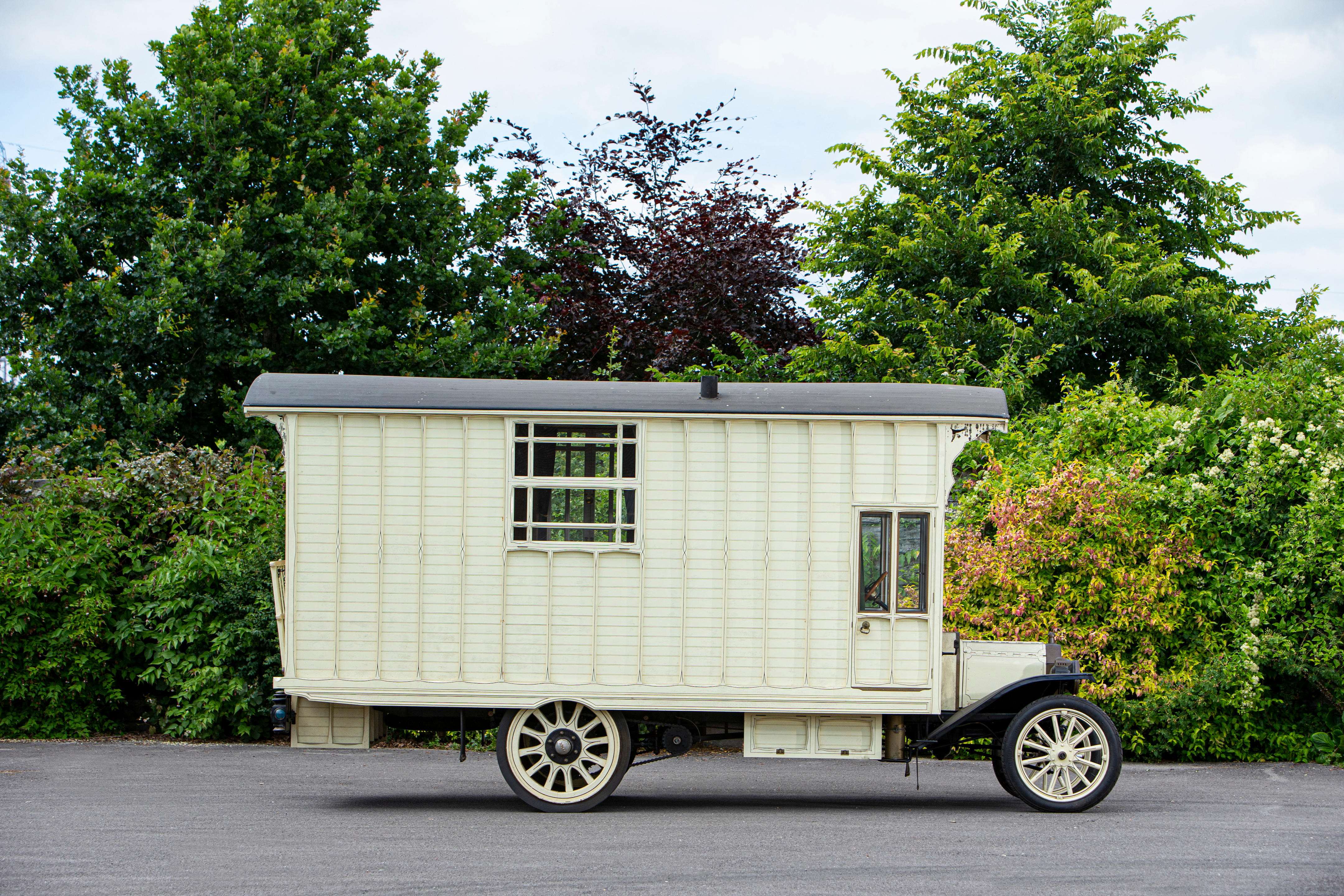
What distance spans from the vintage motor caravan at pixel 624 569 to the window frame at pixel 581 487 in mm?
14

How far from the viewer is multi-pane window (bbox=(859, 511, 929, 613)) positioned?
7902 millimetres

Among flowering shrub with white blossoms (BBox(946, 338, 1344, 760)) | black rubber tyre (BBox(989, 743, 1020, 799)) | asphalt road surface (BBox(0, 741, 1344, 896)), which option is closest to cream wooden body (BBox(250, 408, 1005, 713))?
black rubber tyre (BBox(989, 743, 1020, 799))

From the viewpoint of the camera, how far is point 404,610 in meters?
7.98

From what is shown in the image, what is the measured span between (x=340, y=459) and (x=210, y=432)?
30.9 ft

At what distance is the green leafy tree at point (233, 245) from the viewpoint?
15336mm

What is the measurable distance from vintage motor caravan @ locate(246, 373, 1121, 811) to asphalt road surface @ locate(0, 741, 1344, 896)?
567mm

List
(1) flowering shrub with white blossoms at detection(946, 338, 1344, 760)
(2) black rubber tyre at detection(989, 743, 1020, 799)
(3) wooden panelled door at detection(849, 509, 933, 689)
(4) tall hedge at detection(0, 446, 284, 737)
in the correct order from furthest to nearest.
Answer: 1. (4) tall hedge at detection(0, 446, 284, 737)
2. (1) flowering shrub with white blossoms at detection(946, 338, 1344, 760)
3. (2) black rubber tyre at detection(989, 743, 1020, 799)
4. (3) wooden panelled door at detection(849, 509, 933, 689)

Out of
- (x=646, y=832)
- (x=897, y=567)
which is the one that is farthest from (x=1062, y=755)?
(x=646, y=832)

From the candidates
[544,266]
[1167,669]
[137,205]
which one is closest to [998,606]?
[1167,669]

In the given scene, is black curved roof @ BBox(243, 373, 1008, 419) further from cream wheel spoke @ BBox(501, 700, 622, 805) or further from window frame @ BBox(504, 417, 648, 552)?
cream wheel spoke @ BBox(501, 700, 622, 805)

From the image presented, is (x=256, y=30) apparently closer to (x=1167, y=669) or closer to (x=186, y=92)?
(x=186, y=92)

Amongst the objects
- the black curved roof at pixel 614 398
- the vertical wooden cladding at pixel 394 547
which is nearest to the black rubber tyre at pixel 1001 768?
the black curved roof at pixel 614 398

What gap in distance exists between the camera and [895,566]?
789 cm

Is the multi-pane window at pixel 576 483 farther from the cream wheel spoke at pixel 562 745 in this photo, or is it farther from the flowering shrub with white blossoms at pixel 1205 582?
the flowering shrub with white blossoms at pixel 1205 582
